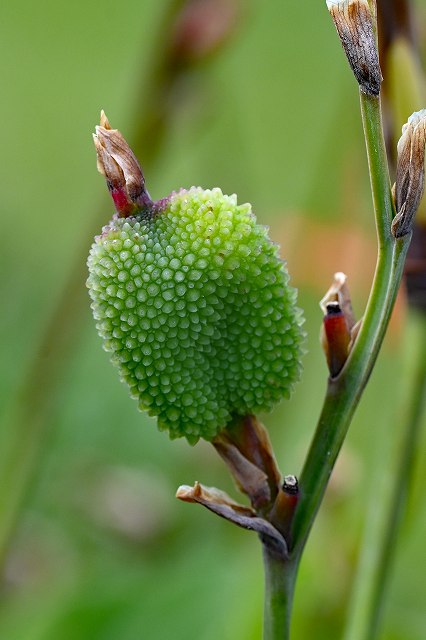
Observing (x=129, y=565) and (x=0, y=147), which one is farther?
(x=0, y=147)

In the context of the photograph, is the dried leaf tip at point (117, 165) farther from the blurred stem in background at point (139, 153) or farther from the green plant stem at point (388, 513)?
the blurred stem in background at point (139, 153)

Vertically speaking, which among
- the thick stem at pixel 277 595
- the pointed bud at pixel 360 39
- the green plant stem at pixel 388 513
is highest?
the pointed bud at pixel 360 39

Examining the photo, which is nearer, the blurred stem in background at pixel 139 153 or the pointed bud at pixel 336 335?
the pointed bud at pixel 336 335

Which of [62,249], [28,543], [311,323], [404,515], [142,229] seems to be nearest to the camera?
[142,229]

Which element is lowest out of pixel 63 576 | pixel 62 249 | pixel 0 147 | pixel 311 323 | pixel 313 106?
pixel 63 576

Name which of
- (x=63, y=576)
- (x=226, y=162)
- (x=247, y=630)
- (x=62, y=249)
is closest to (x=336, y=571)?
(x=247, y=630)

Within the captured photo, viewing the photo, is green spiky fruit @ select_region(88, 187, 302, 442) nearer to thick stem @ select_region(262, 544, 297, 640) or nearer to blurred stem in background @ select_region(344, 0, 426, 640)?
thick stem @ select_region(262, 544, 297, 640)

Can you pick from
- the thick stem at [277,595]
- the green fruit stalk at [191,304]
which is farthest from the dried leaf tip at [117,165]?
the thick stem at [277,595]

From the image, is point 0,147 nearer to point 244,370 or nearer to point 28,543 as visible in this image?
point 28,543
